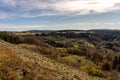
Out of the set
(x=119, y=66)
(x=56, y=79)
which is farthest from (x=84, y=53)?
(x=56, y=79)

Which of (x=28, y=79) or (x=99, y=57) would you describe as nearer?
(x=28, y=79)

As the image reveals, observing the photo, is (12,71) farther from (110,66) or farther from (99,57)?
(99,57)

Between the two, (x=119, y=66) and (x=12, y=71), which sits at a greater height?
(x=12, y=71)

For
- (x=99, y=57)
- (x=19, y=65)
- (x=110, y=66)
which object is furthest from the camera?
(x=99, y=57)

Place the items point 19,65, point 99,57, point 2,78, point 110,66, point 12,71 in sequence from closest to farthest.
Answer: point 2,78 → point 12,71 → point 19,65 → point 110,66 → point 99,57

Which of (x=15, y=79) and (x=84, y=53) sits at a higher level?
(x=15, y=79)

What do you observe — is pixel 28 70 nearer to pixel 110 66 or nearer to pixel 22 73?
pixel 22 73

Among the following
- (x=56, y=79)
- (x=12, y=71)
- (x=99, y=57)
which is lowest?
(x=99, y=57)

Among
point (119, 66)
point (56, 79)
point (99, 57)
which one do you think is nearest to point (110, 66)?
point (119, 66)

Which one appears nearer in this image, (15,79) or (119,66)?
(15,79)
